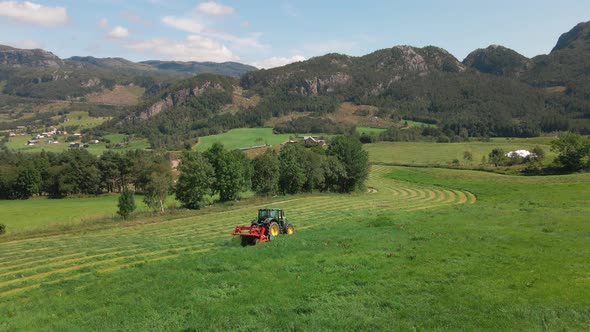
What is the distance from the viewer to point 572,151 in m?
84.8

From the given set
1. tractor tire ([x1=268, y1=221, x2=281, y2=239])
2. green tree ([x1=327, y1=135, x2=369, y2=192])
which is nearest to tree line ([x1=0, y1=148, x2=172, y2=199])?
green tree ([x1=327, y1=135, x2=369, y2=192])

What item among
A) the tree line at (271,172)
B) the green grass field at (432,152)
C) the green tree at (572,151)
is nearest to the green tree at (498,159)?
the green grass field at (432,152)

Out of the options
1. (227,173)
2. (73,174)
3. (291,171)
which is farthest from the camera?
(73,174)

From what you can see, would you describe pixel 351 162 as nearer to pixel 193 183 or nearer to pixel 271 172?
pixel 271 172

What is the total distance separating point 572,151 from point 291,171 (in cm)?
6254

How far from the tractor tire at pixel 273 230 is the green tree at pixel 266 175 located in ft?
141

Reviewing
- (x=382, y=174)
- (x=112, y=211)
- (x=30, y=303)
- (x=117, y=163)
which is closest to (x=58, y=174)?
(x=117, y=163)

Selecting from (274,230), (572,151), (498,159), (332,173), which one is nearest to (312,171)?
(332,173)

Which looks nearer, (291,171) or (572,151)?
(291,171)

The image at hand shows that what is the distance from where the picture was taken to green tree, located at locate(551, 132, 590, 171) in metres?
84.2

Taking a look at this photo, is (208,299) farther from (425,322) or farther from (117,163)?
(117,163)

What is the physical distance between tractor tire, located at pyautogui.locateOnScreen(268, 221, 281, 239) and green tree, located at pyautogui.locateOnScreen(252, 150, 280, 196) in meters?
42.9

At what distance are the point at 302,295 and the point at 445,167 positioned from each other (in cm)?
10901

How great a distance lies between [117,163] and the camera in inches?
3927
